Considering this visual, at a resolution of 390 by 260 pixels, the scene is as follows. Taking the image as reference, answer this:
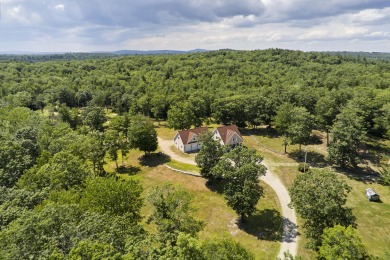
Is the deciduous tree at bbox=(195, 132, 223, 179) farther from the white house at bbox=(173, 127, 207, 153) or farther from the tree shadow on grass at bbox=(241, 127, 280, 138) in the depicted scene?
the tree shadow on grass at bbox=(241, 127, 280, 138)

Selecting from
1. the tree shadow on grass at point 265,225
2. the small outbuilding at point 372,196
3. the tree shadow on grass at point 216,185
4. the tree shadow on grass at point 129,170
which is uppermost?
the small outbuilding at point 372,196

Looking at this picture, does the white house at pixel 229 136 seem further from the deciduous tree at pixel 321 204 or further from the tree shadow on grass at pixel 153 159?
the deciduous tree at pixel 321 204

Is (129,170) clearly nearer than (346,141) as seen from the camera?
No

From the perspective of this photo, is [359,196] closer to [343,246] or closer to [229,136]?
[343,246]

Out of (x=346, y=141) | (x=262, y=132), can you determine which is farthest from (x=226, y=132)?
(x=346, y=141)

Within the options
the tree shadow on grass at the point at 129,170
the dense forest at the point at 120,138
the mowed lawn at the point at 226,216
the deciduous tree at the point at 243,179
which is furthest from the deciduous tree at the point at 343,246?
the tree shadow on grass at the point at 129,170

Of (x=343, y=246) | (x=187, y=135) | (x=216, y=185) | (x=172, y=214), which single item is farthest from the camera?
(x=187, y=135)

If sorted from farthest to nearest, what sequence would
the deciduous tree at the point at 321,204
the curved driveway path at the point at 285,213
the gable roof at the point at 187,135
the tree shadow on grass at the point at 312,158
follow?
the gable roof at the point at 187,135 < the tree shadow on grass at the point at 312,158 < the curved driveway path at the point at 285,213 < the deciduous tree at the point at 321,204
